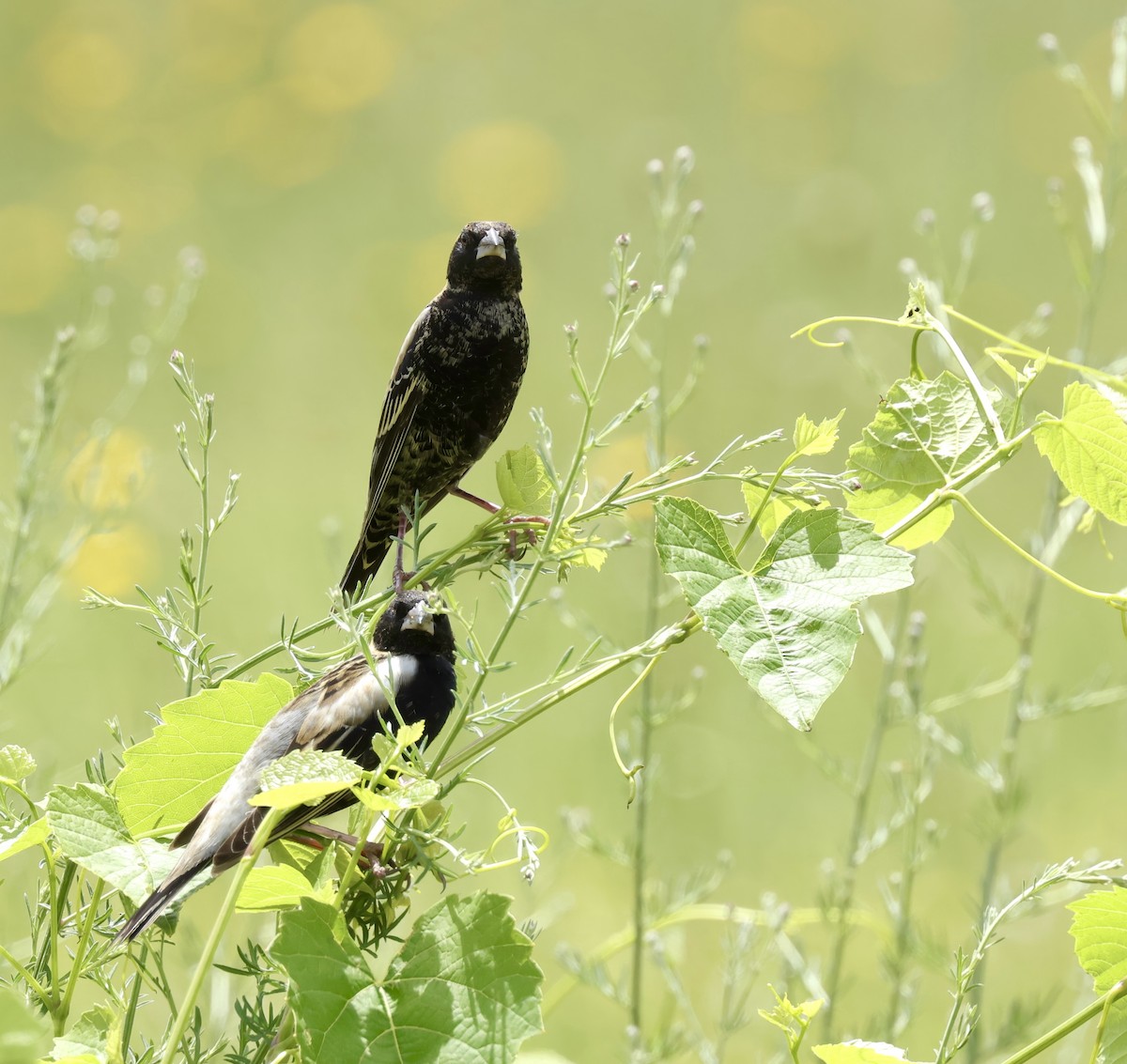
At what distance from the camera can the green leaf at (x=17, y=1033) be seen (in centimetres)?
76

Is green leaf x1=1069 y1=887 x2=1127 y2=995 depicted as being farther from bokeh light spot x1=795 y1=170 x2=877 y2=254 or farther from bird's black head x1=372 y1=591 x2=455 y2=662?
bokeh light spot x1=795 y1=170 x2=877 y2=254

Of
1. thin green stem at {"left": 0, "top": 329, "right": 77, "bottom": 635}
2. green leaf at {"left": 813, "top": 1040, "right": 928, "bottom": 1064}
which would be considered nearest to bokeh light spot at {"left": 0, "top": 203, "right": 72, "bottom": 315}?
thin green stem at {"left": 0, "top": 329, "right": 77, "bottom": 635}

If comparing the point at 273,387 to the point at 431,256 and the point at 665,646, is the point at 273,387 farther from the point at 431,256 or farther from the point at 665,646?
the point at 665,646

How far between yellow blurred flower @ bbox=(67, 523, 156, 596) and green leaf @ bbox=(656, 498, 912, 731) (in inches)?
240

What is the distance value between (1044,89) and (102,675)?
8.99m

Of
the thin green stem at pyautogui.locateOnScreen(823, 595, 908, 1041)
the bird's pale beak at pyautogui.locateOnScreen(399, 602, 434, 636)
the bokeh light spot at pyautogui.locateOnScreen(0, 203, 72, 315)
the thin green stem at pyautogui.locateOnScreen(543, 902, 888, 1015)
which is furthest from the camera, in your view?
the bokeh light spot at pyautogui.locateOnScreen(0, 203, 72, 315)

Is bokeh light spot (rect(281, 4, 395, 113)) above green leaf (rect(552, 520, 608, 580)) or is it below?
above

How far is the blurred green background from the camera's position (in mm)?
6430

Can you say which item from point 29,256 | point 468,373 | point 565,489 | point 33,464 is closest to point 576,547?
point 565,489

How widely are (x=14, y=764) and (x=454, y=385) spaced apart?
1528 mm

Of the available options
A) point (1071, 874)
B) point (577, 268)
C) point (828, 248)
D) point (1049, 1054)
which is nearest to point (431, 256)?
point (577, 268)

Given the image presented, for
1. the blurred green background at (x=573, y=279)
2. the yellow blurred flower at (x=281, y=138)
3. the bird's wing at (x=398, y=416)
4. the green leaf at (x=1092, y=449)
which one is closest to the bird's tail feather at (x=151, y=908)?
the green leaf at (x=1092, y=449)

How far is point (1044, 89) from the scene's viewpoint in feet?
37.8

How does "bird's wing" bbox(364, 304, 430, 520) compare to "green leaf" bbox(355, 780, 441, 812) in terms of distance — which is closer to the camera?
"green leaf" bbox(355, 780, 441, 812)
